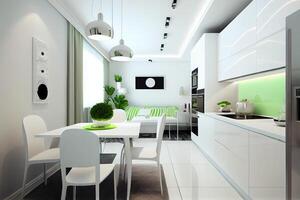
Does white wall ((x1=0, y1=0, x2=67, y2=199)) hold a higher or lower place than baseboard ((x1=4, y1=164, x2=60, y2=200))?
higher

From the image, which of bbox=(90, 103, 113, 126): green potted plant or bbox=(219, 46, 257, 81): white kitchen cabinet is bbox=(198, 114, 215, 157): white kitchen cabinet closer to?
bbox=(219, 46, 257, 81): white kitchen cabinet

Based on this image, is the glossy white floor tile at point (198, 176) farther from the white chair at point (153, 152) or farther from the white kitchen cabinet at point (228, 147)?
the white chair at point (153, 152)

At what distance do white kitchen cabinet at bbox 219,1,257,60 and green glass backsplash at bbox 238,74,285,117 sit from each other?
1.88ft

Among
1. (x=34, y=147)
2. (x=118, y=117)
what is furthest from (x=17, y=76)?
(x=118, y=117)

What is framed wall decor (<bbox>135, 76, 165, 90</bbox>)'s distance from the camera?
289 inches

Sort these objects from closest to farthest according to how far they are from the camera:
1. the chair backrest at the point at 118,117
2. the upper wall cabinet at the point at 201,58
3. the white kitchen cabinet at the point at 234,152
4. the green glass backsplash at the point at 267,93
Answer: the white kitchen cabinet at the point at 234,152, the green glass backsplash at the point at 267,93, the chair backrest at the point at 118,117, the upper wall cabinet at the point at 201,58

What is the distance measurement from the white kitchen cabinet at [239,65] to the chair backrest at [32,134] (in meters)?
2.81

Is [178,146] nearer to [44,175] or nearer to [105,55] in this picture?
[44,175]

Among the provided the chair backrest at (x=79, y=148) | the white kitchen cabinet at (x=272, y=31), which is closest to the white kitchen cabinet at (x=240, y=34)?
the white kitchen cabinet at (x=272, y=31)

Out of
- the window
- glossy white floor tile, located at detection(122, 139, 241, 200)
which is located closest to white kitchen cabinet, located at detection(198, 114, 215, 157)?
glossy white floor tile, located at detection(122, 139, 241, 200)

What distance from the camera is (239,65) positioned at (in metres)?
2.91

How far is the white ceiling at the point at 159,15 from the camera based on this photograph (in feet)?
10.4

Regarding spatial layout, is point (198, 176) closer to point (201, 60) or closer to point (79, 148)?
point (79, 148)

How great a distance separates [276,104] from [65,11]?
11.7 feet
